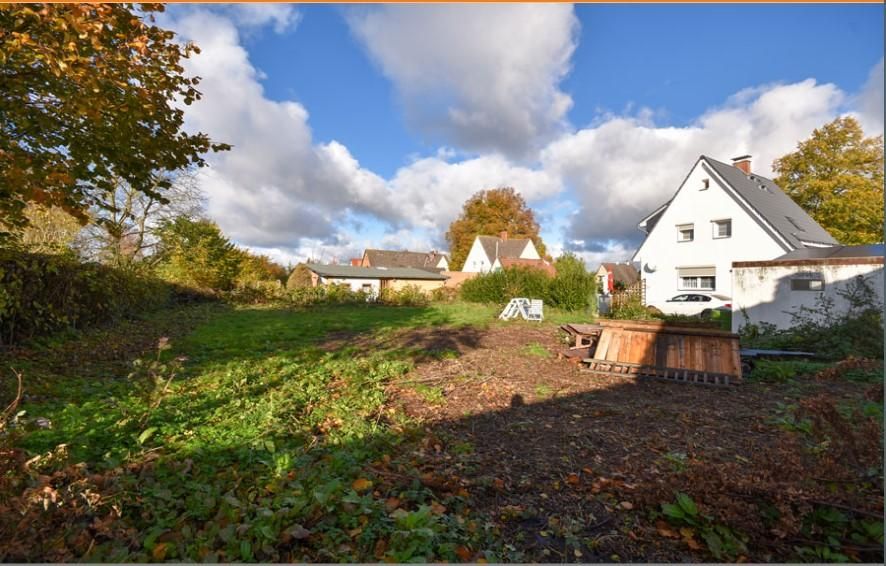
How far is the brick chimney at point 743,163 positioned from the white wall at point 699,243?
4822 millimetres

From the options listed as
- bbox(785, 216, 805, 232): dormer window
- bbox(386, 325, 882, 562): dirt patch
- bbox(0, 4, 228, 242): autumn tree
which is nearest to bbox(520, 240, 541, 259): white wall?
bbox(785, 216, 805, 232): dormer window

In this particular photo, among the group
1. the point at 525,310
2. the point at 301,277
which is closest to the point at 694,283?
the point at 525,310

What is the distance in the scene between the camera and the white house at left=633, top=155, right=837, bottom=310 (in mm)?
15633

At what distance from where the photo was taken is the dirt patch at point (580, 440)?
2541mm

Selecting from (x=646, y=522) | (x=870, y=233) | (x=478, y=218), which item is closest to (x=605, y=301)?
(x=870, y=233)

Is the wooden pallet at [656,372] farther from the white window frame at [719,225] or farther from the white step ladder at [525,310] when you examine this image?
the white window frame at [719,225]

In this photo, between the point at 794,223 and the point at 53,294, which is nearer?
the point at 53,294

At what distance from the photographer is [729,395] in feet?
18.3

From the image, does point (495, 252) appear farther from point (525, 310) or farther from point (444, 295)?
point (525, 310)

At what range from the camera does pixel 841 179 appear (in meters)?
20.2

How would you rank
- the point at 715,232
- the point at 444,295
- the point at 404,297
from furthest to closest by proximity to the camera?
the point at 444,295, the point at 404,297, the point at 715,232

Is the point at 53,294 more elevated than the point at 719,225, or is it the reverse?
the point at 719,225

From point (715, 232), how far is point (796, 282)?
322 inches

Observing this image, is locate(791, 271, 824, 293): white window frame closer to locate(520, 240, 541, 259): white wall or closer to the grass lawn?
the grass lawn
